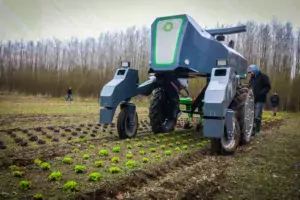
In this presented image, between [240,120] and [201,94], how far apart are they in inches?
99.2

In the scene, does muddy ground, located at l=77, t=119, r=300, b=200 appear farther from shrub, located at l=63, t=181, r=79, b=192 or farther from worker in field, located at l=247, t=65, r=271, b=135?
worker in field, located at l=247, t=65, r=271, b=135

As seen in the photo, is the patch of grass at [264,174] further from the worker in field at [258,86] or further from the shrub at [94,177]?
the worker in field at [258,86]

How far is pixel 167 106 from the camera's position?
925 cm

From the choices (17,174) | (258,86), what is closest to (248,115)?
(258,86)

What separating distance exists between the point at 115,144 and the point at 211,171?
2.58 m

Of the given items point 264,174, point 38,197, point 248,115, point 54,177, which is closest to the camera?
point 38,197

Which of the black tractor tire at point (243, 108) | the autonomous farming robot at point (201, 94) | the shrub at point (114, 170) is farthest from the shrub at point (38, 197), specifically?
the black tractor tire at point (243, 108)

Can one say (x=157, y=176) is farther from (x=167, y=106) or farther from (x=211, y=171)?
(x=167, y=106)

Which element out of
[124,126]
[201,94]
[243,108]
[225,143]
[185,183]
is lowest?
[185,183]

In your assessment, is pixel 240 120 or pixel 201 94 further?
pixel 201 94

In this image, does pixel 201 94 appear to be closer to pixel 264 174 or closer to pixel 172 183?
pixel 264 174

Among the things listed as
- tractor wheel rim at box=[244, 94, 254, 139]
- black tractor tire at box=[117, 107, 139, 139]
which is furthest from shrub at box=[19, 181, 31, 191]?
tractor wheel rim at box=[244, 94, 254, 139]

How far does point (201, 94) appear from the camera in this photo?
8.64 meters

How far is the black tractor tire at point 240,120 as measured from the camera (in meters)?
5.56
